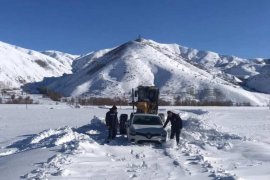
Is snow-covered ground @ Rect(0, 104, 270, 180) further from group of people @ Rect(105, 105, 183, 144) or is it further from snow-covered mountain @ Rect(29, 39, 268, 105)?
snow-covered mountain @ Rect(29, 39, 268, 105)

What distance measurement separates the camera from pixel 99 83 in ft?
439

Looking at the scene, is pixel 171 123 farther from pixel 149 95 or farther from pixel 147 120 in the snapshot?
pixel 149 95

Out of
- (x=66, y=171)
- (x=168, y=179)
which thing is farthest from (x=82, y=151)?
(x=168, y=179)

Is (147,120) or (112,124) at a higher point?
(147,120)

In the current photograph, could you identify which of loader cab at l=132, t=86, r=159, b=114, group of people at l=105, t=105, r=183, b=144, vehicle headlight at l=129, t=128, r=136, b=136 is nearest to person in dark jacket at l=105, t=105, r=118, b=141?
group of people at l=105, t=105, r=183, b=144

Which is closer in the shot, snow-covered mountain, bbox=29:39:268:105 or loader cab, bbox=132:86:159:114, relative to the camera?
loader cab, bbox=132:86:159:114

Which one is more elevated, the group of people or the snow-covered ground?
the group of people

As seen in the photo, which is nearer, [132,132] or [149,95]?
[132,132]

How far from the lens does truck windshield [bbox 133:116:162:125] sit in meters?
21.0

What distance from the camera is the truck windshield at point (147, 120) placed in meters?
21.0

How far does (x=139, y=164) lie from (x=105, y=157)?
5.98ft

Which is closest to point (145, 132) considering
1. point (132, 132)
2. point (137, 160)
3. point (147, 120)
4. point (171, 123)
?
point (132, 132)

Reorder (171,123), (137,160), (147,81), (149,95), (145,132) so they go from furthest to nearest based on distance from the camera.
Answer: (147,81) < (149,95) < (171,123) < (145,132) < (137,160)

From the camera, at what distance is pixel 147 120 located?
69.6 ft
